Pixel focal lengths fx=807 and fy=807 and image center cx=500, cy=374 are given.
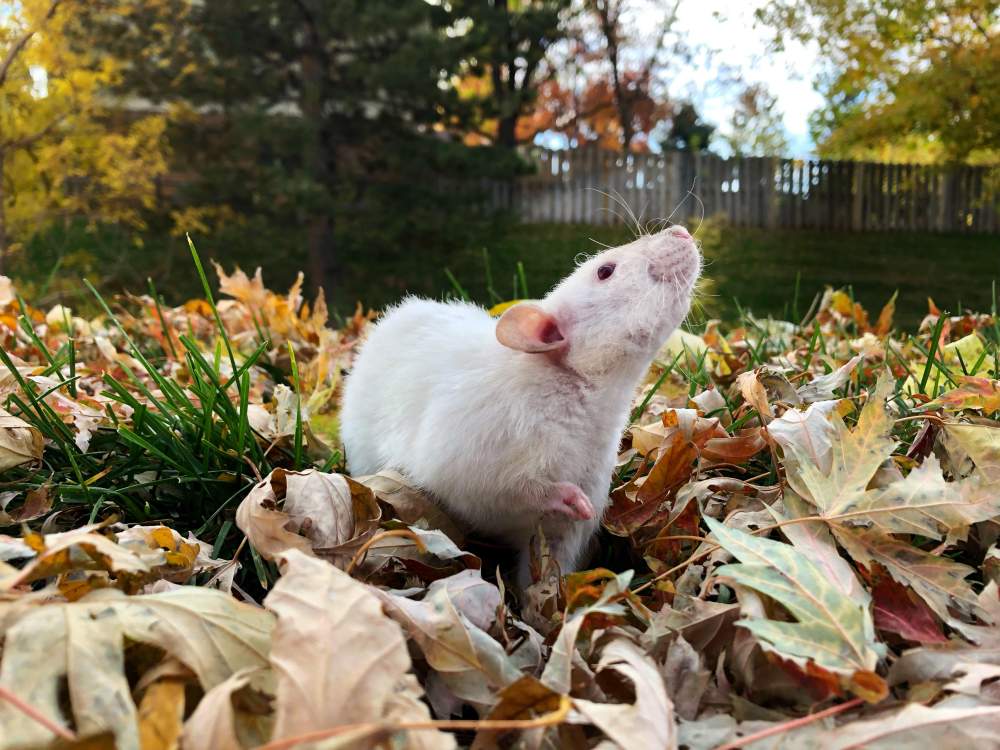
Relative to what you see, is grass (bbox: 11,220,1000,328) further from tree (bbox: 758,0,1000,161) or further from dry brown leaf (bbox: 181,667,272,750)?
dry brown leaf (bbox: 181,667,272,750)

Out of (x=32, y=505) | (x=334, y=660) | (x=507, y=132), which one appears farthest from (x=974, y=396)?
(x=507, y=132)

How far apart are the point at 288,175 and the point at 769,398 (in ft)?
30.8

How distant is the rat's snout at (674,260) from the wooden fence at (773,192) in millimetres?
9174

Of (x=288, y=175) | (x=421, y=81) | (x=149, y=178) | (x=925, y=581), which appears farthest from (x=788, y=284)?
(x=925, y=581)

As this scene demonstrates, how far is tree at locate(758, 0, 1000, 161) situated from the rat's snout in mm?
9146

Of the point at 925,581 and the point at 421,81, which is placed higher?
the point at 421,81

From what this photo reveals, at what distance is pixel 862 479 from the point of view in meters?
1.04

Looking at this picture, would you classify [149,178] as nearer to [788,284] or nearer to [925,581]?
[788,284]

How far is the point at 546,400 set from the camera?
4.15ft

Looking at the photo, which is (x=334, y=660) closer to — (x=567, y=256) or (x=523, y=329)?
(x=523, y=329)

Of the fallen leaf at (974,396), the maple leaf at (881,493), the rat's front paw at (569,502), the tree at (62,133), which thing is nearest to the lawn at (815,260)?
the tree at (62,133)

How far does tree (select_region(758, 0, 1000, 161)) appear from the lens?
29.2 feet

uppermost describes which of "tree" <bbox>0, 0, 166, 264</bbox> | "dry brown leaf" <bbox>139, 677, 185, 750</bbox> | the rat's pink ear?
"tree" <bbox>0, 0, 166, 264</bbox>

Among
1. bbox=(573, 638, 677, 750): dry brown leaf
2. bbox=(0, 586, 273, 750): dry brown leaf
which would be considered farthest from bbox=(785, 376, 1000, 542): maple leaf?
bbox=(0, 586, 273, 750): dry brown leaf
